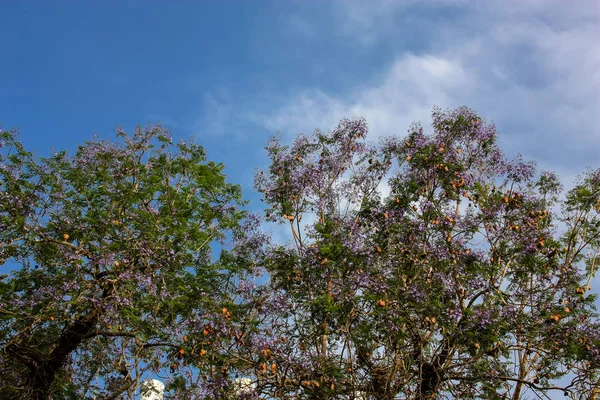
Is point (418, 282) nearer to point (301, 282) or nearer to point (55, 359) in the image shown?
point (301, 282)

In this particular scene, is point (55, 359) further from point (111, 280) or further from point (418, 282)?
point (418, 282)

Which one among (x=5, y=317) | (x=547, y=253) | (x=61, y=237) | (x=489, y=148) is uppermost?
(x=489, y=148)

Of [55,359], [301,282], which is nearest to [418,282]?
[301,282]

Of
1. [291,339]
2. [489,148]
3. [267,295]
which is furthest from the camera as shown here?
[489,148]

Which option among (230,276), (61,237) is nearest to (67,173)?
(61,237)

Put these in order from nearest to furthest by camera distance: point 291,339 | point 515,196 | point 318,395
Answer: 1. point 318,395
2. point 291,339
3. point 515,196

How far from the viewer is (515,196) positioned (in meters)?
12.1

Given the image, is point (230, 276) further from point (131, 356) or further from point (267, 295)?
point (131, 356)

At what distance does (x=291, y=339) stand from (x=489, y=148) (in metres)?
6.70

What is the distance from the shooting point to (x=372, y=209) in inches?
457

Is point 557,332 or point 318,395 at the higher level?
point 557,332

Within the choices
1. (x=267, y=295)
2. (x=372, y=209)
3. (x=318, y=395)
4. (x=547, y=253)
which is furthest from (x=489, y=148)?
(x=318, y=395)

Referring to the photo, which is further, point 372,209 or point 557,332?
point 372,209

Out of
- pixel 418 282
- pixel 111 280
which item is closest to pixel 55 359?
pixel 111 280
